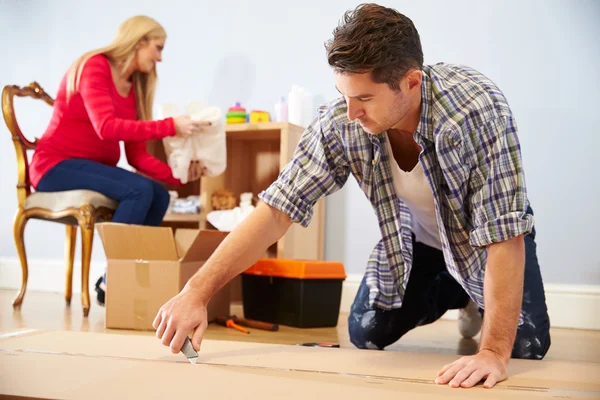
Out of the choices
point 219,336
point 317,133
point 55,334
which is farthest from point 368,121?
point 219,336

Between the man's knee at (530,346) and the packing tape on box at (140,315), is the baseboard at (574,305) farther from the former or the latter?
the packing tape on box at (140,315)

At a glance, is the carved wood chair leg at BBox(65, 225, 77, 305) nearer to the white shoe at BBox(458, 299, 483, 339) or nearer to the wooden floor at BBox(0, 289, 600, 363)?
the wooden floor at BBox(0, 289, 600, 363)

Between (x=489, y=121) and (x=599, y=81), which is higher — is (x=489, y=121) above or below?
below

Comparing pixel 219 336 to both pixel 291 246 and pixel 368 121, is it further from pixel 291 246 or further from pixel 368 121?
pixel 368 121

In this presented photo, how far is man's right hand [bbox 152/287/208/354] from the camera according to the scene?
107cm

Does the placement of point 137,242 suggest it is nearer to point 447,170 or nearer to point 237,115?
point 237,115

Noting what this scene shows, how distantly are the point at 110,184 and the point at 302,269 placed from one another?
763 mm

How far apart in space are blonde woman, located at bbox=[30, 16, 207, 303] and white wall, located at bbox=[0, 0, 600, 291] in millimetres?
596

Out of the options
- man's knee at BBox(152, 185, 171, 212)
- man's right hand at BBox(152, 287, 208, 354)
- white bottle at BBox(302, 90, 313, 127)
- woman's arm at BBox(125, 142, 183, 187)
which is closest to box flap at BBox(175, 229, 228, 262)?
man's knee at BBox(152, 185, 171, 212)

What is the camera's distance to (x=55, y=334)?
50.7 inches

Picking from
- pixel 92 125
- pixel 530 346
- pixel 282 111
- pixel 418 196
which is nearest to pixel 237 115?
pixel 282 111

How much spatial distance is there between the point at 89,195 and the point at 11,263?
4.08 feet

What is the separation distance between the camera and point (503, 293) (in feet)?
3.52

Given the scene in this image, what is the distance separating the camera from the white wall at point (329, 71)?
250 cm
